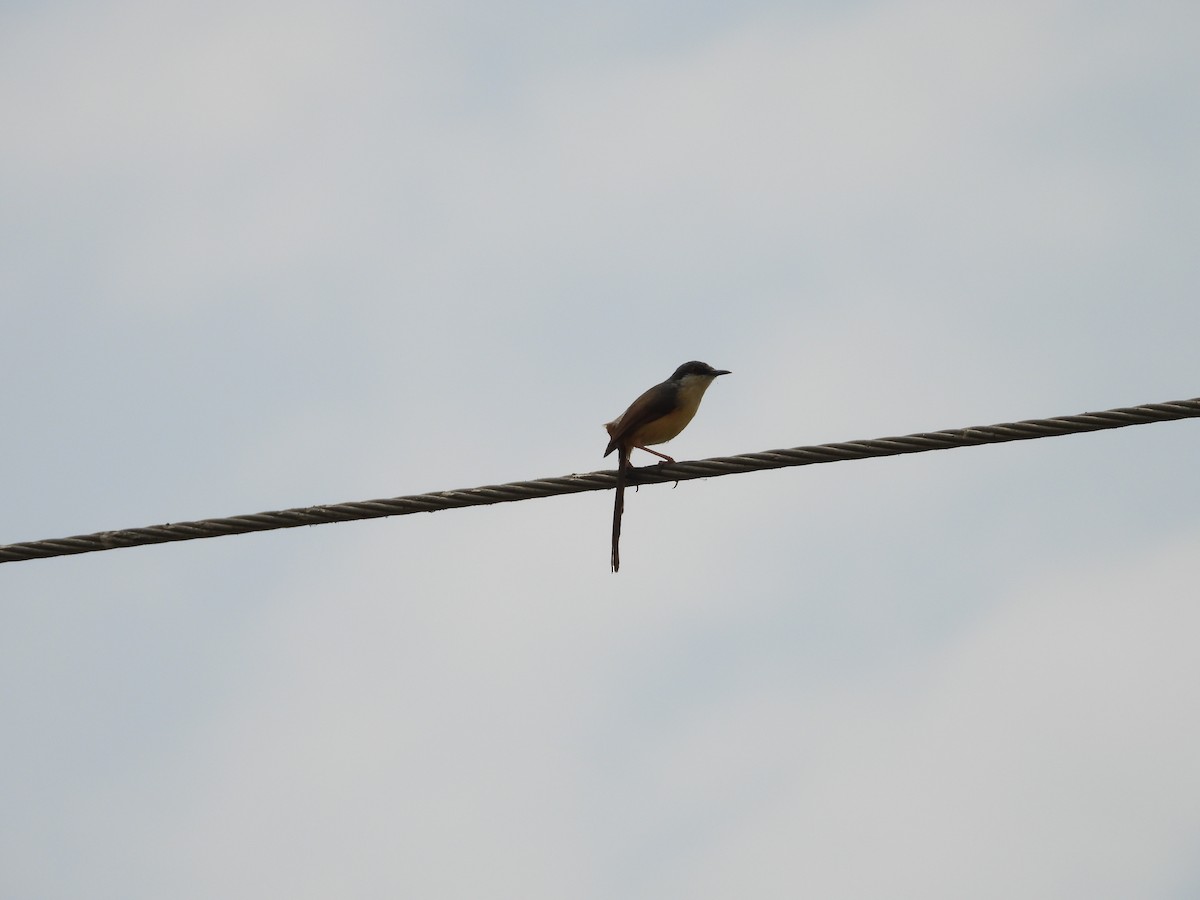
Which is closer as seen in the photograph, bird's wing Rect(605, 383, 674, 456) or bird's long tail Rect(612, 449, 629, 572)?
bird's long tail Rect(612, 449, 629, 572)

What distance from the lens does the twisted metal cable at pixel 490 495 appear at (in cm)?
566

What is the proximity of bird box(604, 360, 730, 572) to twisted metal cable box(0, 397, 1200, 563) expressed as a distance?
83.8 inches

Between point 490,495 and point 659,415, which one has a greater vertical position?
point 659,415

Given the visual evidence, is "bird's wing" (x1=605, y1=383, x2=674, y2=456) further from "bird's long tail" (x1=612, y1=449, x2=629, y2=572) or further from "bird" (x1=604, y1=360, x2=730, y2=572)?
"bird's long tail" (x1=612, y1=449, x2=629, y2=572)

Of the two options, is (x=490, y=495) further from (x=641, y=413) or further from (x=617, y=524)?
(x=641, y=413)

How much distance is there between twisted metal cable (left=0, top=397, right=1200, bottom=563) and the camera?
223 inches

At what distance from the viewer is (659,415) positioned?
834cm

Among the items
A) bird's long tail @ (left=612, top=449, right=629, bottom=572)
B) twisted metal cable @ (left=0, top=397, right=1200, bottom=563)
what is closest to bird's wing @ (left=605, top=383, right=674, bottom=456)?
bird's long tail @ (left=612, top=449, right=629, bottom=572)

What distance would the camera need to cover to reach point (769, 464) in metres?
5.92

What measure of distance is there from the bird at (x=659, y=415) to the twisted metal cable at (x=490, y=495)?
2127 millimetres

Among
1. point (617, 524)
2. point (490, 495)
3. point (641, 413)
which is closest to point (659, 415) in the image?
point (641, 413)

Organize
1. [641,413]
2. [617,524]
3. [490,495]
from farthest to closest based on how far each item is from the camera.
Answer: [641,413] < [617,524] < [490,495]

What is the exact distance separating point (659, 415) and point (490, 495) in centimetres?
258

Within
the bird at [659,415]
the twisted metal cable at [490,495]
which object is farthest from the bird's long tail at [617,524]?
the twisted metal cable at [490,495]
